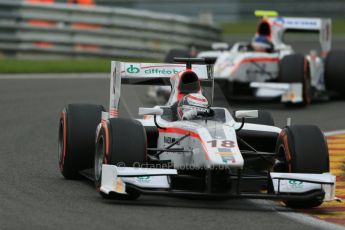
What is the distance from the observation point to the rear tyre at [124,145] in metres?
9.79

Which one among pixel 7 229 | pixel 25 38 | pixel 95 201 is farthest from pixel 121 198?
pixel 25 38

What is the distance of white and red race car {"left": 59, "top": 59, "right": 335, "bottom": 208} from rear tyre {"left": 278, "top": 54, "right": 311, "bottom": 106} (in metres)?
8.49

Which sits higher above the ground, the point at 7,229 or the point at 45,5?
the point at 45,5

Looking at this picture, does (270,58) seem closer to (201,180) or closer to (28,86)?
(28,86)

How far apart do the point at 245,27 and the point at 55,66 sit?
19.4m

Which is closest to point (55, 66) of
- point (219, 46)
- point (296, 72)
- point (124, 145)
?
point (219, 46)

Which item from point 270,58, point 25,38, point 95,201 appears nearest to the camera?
point 95,201

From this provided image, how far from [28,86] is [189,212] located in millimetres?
Answer: 12832

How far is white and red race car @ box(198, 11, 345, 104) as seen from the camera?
19.7m

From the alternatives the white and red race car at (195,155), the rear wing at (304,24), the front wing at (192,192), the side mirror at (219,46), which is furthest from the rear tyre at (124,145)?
the rear wing at (304,24)

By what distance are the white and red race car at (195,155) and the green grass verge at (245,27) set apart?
29.9 meters

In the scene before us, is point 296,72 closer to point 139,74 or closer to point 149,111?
point 139,74

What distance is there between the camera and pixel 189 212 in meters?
9.33

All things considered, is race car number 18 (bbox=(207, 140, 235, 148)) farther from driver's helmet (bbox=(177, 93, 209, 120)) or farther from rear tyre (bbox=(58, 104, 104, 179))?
rear tyre (bbox=(58, 104, 104, 179))
